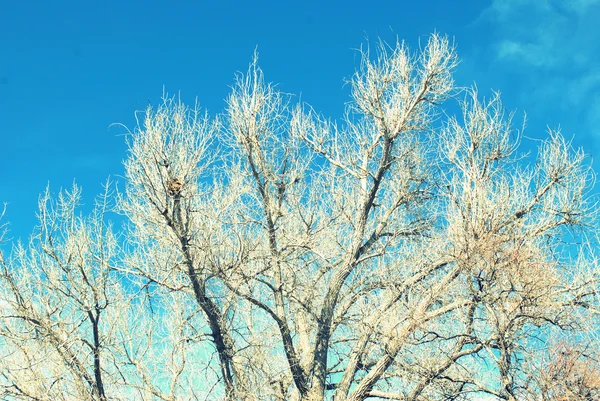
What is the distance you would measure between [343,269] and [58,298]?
5449 mm

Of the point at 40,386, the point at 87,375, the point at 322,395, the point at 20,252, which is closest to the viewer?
the point at 87,375

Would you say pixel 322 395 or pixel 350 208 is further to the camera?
pixel 350 208

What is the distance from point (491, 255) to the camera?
9.23 meters

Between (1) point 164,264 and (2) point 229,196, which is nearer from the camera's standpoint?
(1) point 164,264

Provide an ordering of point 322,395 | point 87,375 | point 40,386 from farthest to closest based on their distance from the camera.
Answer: point 322,395 → point 40,386 → point 87,375

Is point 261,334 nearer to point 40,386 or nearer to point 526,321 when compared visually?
point 40,386

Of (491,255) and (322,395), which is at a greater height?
(491,255)

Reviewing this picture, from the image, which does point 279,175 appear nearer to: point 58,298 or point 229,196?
point 229,196

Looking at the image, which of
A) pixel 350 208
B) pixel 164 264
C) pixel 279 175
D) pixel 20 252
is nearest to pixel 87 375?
pixel 164 264

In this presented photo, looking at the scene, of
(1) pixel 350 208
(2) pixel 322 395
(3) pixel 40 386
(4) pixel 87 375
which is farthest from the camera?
(1) pixel 350 208

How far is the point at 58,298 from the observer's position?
10.2m

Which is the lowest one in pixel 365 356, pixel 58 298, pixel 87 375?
pixel 87 375

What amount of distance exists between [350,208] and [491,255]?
13.7 feet

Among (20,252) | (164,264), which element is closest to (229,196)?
(164,264)
